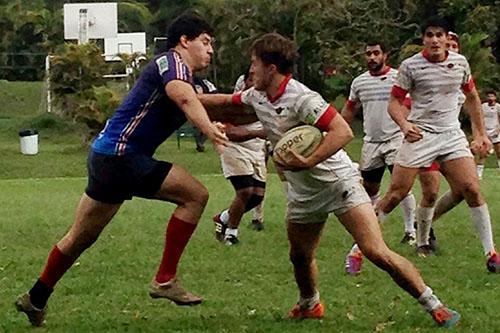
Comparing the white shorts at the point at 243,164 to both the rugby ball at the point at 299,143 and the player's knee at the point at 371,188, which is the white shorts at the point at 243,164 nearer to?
the player's knee at the point at 371,188

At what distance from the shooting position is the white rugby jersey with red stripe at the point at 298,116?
7.27 metres

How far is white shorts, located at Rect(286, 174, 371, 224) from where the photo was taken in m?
7.50

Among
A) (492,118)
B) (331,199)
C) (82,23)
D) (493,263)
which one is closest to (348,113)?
(493,263)

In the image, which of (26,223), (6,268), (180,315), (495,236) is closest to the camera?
(180,315)

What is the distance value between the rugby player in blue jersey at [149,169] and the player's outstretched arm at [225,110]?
241mm

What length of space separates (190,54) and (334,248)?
4.54 metres

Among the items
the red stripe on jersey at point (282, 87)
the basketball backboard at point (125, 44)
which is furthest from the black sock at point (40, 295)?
the basketball backboard at point (125, 44)

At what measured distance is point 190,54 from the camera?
25.9ft

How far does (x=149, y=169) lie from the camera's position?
768cm

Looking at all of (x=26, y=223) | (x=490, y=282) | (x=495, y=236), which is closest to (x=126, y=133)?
(x=490, y=282)

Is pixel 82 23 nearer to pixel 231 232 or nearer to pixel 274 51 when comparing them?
pixel 231 232

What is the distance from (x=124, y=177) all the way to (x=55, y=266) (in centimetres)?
78

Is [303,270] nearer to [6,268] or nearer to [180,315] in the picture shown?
[180,315]

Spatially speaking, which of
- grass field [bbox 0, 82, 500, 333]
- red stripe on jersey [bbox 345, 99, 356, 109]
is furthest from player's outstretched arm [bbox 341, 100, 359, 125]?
grass field [bbox 0, 82, 500, 333]
